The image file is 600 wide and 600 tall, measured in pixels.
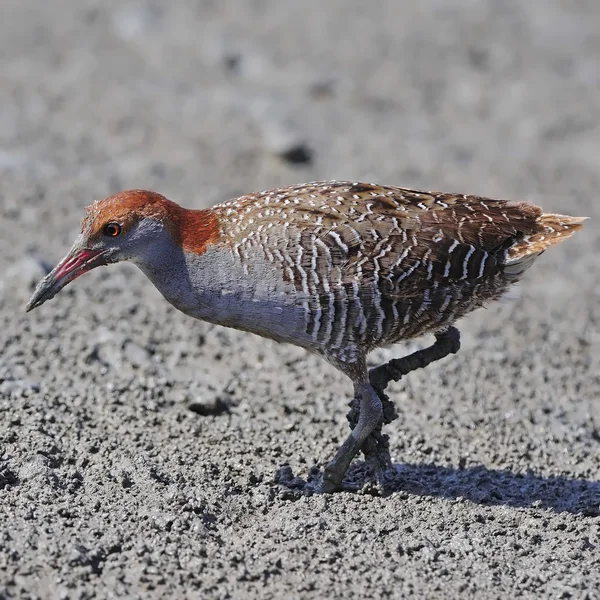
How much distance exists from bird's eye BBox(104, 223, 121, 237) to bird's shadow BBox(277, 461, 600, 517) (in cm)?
195

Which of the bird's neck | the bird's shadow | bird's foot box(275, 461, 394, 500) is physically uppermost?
the bird's neck

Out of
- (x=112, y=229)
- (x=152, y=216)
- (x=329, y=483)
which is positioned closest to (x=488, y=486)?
(x=329, y=483)

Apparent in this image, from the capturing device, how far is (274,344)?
30.8 feet

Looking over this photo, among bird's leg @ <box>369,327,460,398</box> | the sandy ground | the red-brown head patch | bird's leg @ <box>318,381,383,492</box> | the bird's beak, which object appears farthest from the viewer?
bird's leg @ <box>369,327,460,398</box>

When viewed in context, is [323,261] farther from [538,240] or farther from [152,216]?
[538,240]

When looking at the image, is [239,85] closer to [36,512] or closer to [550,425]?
A: [550,425]

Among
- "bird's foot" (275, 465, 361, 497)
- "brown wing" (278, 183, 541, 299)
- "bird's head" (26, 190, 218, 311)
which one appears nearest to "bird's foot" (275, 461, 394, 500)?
"bird's foot" (275, 465, 361, 497)

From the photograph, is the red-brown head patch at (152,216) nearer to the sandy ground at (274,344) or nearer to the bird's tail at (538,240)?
the sandy ground at (274,344)

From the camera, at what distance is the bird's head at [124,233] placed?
6680mm

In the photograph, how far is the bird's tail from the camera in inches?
278

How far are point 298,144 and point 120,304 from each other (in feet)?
14.0

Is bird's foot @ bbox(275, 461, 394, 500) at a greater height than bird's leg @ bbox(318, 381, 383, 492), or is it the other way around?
bird's leg @ bbox(318, 381, 383, 492)

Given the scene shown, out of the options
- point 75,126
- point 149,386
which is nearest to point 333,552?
point 149,386

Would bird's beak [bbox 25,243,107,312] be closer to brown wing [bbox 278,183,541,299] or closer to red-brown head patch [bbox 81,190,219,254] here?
red-brown head patch [bbox 81,190,219,254]
